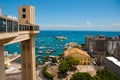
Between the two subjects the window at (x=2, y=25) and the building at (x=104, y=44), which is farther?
the building at (x=104, y=44)

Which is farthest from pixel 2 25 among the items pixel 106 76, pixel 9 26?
pixel 106 76

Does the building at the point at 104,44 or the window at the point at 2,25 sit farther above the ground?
the window at the point at 2,25

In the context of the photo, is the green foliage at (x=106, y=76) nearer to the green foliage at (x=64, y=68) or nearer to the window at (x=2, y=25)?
the green foliage at (x=64, y=68)

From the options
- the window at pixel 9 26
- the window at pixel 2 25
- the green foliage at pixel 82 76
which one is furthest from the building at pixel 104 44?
the window at pixel 2 25

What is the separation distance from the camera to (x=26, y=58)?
29.5 metres

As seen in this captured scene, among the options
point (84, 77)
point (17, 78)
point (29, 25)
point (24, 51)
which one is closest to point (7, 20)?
point (29, 25)

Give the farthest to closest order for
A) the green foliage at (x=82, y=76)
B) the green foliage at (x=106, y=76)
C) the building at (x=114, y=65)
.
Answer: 1. the building at (x=114, y=65)
2. the green foliage at (x=82, y=76)
3. the green foliage at (x=106, y=76)

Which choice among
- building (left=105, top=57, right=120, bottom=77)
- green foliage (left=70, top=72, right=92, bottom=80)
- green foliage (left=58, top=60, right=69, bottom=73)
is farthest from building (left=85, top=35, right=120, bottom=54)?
green foliage (left=70, top=72, right=92, bottom=80)

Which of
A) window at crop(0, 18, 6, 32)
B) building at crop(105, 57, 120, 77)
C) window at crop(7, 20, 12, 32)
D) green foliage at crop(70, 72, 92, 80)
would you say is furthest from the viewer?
building at crop(105, 57, 120, 77)

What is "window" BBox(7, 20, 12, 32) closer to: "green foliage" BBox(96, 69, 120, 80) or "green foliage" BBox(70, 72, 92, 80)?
"green foliage" BBox(70, 72, 92, 80)

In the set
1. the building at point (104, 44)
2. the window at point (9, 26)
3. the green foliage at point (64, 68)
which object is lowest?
the green foliage at point (64, 68)

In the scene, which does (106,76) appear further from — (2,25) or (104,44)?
(104,44)

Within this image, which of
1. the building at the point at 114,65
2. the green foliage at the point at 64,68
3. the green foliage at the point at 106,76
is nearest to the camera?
the green foliage at the point at 106,76

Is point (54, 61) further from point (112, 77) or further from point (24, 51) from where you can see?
point (24, 51)
